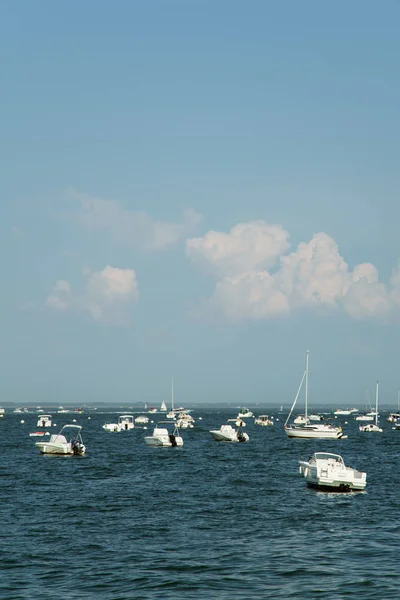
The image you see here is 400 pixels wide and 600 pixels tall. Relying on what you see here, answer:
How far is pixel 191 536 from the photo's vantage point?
137ft

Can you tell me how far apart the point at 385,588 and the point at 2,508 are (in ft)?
95.6

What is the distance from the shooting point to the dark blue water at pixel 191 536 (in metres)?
31.1

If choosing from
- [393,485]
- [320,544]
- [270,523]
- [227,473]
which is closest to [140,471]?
[227,473]

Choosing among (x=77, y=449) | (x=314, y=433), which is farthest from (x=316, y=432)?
(x=77, y=449)

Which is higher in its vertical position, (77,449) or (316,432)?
(77,449)

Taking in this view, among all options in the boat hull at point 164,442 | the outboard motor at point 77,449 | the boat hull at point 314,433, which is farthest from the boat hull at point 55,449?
the boat hull at point 314,433

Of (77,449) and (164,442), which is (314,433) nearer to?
(164,442)

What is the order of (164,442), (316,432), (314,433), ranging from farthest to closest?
(314,433) < (316,432) < (164,442)

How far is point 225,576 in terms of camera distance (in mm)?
32531

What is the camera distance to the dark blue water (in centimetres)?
3114

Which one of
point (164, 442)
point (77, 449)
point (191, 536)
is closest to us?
point (191, 536)

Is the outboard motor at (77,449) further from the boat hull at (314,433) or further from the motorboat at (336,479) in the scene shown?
the boat hull at (314,433)

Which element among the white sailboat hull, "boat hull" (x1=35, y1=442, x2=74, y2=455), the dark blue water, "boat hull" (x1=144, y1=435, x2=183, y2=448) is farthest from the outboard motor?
the white sailboat hull

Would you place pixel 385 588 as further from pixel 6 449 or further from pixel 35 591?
pixel 6 449
